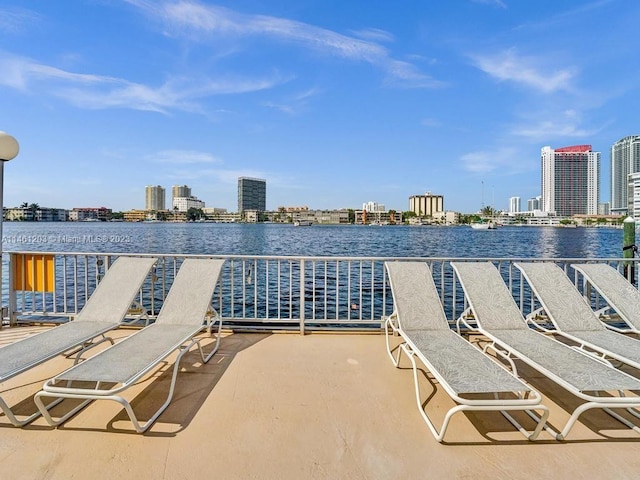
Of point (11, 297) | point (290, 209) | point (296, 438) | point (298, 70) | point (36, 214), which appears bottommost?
point (296, 438)

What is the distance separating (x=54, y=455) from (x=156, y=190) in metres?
121

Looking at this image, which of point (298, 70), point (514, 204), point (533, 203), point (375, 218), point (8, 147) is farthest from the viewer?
point (514, 204)

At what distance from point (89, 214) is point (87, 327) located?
114515 millimetres

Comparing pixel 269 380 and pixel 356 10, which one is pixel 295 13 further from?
pixel 269 380

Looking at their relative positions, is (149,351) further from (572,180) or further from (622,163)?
(572,180)

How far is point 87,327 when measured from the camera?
3459 mm

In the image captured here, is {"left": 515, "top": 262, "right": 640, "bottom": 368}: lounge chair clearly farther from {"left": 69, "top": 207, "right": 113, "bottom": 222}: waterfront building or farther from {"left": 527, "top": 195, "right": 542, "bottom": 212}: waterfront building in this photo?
{"left": 527, "top": 195, "right": 542, "bottom": 212}: waterfront building

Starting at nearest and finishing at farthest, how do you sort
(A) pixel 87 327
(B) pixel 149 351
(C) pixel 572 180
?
(B) pixel 149 351 → (A) pixel 87 327 → (C) pixel 572 180

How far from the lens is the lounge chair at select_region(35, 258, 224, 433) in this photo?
2223 mm

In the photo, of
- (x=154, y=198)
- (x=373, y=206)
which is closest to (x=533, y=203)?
(x=373, y=206)

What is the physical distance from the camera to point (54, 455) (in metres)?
2.07

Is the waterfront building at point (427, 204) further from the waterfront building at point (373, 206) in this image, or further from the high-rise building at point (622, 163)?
the high-rise building at point (622, 163)

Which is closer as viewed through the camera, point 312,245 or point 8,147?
point 8,147

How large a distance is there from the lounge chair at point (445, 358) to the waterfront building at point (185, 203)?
111944 mm
